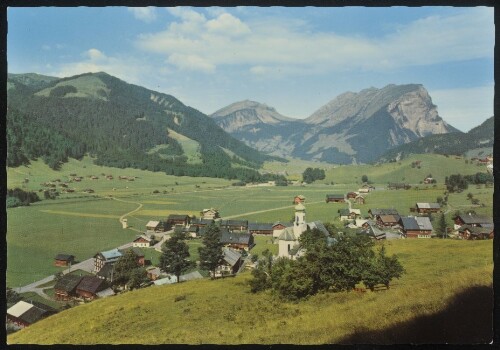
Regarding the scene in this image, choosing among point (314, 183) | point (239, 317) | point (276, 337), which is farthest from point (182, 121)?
point (276, 337)

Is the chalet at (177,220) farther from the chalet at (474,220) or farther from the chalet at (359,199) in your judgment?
the chalet at (474,220)

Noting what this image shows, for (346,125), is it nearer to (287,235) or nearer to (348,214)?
(348,214)

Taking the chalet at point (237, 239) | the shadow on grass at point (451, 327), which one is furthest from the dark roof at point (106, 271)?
the shadow on grass at point (451, 327)

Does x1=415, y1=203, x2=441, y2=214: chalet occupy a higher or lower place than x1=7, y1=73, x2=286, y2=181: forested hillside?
lower

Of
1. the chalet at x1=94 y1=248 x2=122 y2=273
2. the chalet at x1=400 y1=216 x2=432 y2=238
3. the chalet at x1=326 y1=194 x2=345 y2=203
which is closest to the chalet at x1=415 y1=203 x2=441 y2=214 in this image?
the chalet at x1=400 y1=216 x2=432 y2=238

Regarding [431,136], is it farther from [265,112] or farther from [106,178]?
[106,178]

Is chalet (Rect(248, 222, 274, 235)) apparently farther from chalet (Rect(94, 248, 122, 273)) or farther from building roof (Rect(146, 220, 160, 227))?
chalet (Rect(94, 248, 122, 273))

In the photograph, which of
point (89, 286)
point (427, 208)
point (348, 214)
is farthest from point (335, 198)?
point (89, 286)
